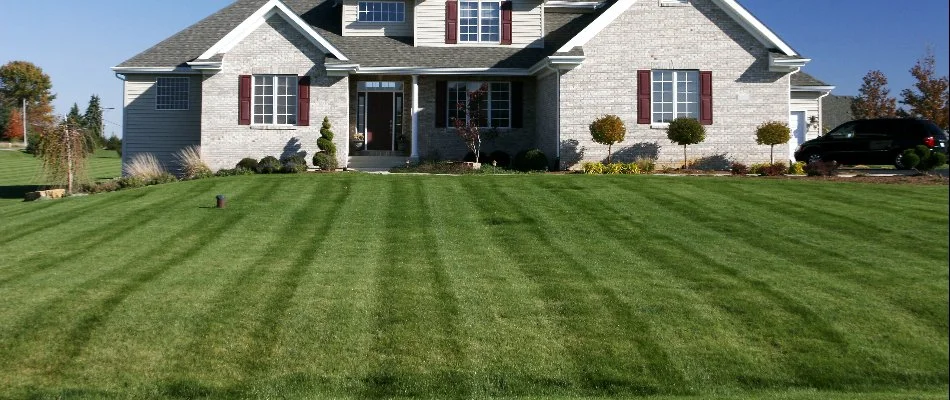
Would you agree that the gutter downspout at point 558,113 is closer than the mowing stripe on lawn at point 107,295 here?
No

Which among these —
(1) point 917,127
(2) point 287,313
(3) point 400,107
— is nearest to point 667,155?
(1) point 917,127

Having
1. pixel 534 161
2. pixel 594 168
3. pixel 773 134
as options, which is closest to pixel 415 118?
pixel 534 161

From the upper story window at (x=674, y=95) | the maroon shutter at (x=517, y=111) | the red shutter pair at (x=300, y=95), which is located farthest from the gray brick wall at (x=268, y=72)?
the upper story window at (x=674, y=95)

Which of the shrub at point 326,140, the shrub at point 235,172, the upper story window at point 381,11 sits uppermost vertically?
the upper story window at point 381,11

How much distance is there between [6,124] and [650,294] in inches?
2789

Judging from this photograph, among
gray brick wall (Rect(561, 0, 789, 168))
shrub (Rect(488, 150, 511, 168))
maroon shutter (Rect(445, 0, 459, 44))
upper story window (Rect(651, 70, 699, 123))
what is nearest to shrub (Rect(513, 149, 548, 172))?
gray brick wall (Rect(561, 0, 789, 168))

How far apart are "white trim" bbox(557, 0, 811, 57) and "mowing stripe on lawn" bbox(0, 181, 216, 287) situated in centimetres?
1147

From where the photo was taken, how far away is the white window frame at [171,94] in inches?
1126

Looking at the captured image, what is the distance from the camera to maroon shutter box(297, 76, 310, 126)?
26188 mm

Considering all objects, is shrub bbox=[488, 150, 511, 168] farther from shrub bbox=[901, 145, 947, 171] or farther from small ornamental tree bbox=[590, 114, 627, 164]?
shrub bbox=[901, 145, 947, 171]

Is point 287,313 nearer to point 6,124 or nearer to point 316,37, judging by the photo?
point 316,37

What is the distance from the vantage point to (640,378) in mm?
8203

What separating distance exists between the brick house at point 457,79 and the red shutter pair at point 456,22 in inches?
1.9

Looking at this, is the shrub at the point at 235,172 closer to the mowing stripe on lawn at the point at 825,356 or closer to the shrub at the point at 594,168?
the shrub at the point at 594,168
